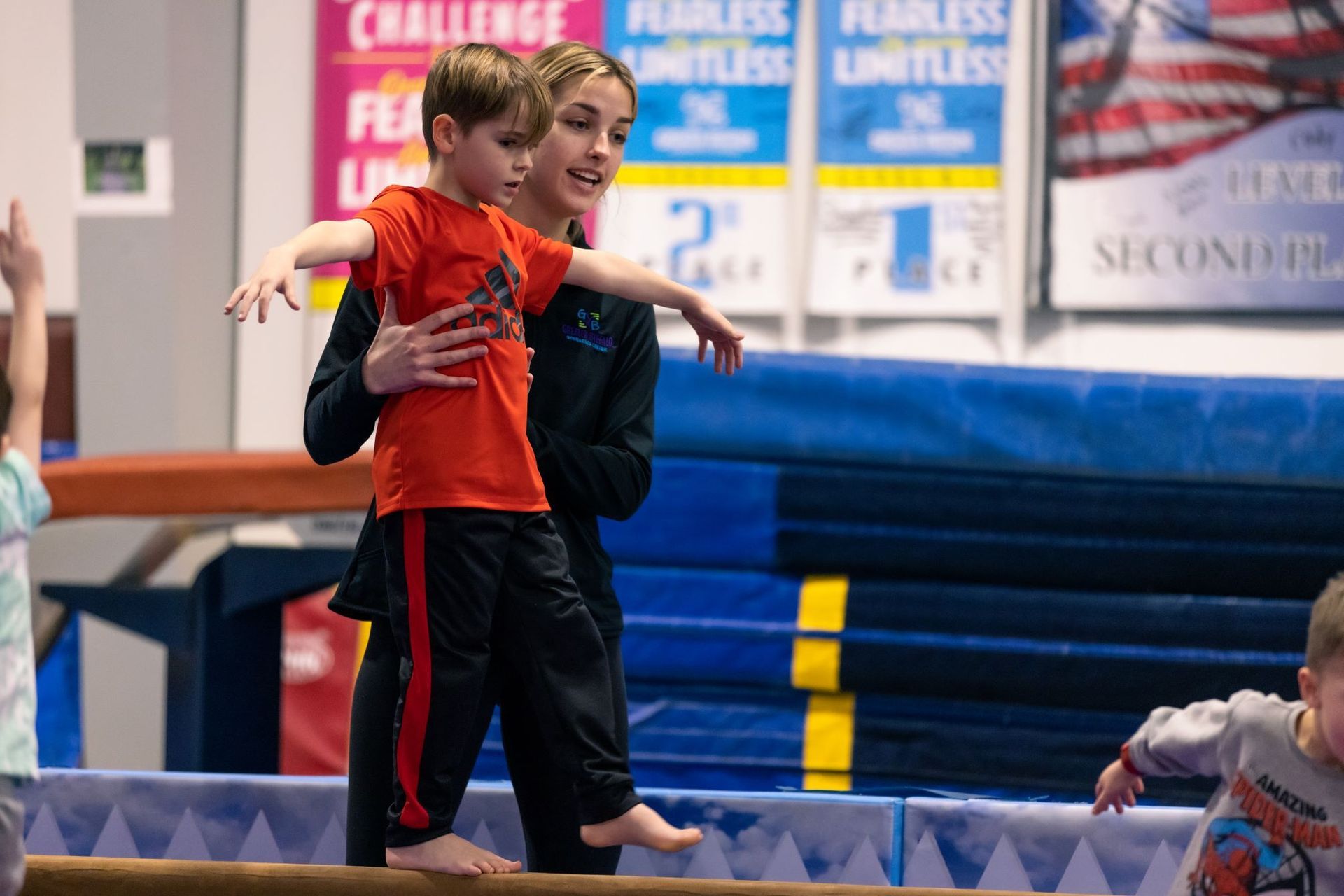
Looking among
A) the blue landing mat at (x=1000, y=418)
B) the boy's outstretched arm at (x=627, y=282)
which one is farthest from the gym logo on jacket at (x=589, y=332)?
the blue landing mat at (x=1000, y=418)

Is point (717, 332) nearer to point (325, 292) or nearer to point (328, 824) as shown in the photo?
point (328, 824)

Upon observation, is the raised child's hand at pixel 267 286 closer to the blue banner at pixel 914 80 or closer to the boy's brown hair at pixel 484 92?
the boy's brown hair at pixel 484 92

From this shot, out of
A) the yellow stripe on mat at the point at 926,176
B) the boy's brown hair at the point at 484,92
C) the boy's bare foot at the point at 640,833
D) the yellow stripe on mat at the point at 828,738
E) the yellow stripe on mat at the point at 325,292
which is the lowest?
the yellow stripe on mat at the point at 828,738

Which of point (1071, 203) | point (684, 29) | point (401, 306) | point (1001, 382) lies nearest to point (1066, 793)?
point (1001, 382)

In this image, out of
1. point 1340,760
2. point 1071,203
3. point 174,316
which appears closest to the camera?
point 1340,760

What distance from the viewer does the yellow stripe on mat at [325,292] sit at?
15.8ft

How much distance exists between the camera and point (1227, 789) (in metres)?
1.48

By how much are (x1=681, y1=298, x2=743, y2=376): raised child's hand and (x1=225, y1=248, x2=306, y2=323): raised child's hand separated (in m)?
0.49

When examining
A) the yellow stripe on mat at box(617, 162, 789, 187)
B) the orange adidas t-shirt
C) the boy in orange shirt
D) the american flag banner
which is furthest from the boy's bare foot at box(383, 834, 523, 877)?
the american flag banner

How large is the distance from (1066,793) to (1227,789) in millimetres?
1740

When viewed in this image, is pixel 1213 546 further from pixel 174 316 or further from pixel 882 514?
pixel 174 316

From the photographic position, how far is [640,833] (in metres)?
1.43

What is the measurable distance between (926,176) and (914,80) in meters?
0.31

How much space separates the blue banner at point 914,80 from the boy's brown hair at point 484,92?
10.4ft
